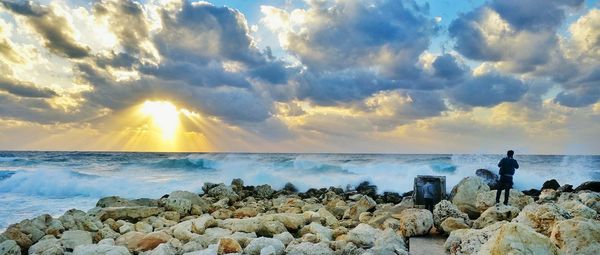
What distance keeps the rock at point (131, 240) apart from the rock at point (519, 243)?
5.18 metres

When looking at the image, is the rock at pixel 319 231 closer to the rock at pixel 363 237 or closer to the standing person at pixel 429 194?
the rock at pixel 363 237

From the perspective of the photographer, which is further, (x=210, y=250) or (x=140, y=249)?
(x=140, y=249)

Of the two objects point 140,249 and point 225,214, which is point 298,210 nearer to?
point 225,214

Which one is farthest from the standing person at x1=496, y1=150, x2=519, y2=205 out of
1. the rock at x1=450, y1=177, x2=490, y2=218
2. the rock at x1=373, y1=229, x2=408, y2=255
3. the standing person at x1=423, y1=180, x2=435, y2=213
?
the rock at x1=373, y1=229, x2=408, y2=255

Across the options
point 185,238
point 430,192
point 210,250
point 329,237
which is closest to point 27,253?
point 185,238

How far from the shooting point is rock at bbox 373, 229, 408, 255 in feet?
18.0

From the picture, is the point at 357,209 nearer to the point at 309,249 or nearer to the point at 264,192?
the point at 309,249

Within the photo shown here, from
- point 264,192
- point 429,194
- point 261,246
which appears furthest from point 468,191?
point 264,192

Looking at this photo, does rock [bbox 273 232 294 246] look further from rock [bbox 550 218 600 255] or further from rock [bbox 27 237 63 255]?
rock [bbox 550 218 600 255]

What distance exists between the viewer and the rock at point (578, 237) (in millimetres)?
4082

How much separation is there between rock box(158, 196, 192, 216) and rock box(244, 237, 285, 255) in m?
4.68

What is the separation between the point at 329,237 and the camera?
23.4 ft

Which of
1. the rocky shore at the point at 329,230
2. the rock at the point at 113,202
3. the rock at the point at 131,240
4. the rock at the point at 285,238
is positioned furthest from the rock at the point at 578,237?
the rock at the point at 113,202

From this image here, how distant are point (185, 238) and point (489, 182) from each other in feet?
39.5
